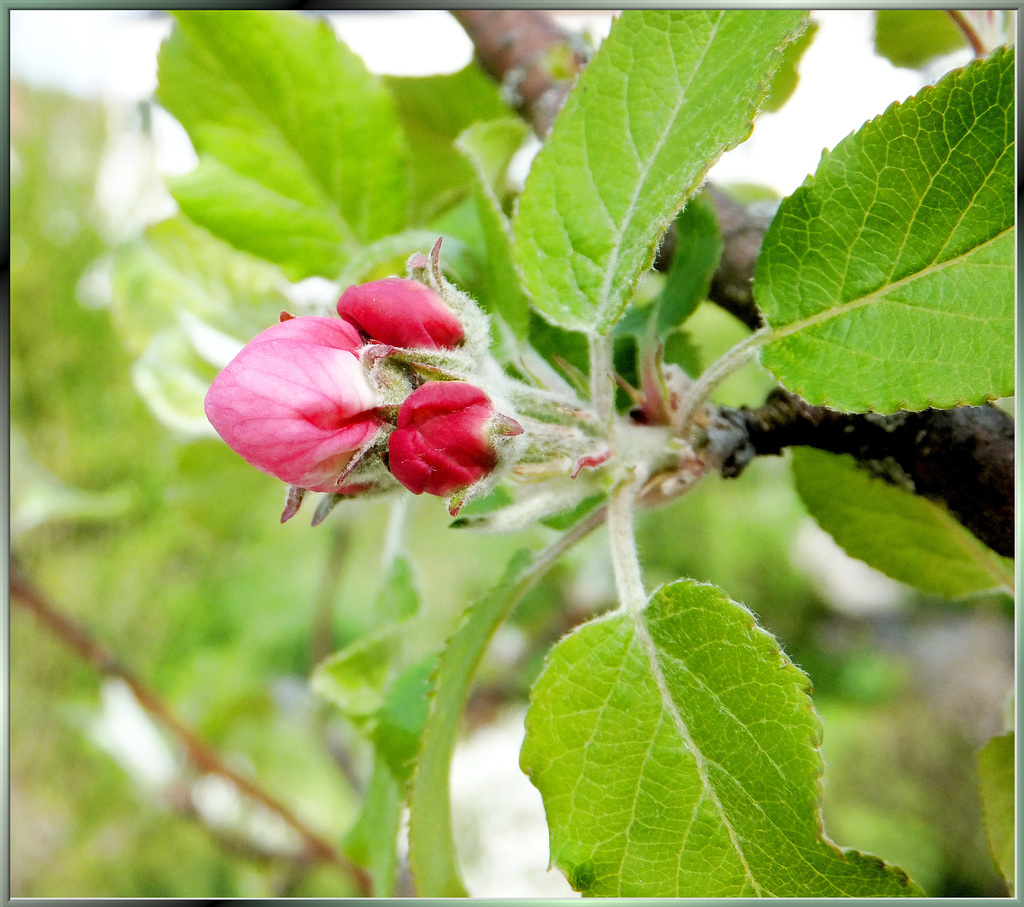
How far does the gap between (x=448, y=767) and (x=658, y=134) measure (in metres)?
0.29

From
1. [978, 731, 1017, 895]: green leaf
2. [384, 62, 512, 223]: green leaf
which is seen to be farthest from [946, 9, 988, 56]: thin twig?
[978, 731, 1017, 895]: green leaf

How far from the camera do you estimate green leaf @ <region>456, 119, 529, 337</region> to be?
14.6 inches

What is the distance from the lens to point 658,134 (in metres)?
0.30

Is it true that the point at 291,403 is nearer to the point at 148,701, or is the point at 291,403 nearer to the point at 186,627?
the point at 148,701

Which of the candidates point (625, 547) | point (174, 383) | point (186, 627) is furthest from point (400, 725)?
point (186, 627)

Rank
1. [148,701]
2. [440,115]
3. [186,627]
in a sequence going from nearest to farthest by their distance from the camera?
[440,115] < [148,701] < [186,627]

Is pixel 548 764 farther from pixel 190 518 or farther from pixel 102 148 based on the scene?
pixel 102 148

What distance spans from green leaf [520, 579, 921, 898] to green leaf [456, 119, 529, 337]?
6.2 inches

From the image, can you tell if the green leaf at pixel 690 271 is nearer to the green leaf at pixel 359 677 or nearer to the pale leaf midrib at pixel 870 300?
the pale leaf midrib at pixel 870 300

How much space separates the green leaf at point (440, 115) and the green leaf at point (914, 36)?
26 cm

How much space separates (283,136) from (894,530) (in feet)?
1.40

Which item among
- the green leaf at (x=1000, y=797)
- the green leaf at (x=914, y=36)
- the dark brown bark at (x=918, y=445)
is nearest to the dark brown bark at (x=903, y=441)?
the dark brown bark at (x=918, y=445)

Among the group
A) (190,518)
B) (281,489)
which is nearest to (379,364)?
(190,518)

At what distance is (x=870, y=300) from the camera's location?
0.30 m
